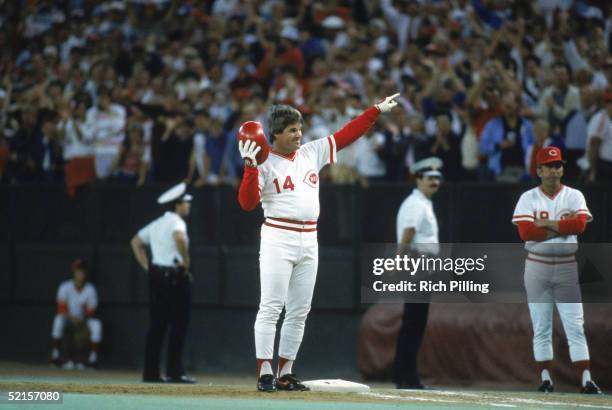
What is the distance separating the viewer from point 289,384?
30.6 ft

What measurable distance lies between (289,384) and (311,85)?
8228 millimetres

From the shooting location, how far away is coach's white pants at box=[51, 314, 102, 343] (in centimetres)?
1666

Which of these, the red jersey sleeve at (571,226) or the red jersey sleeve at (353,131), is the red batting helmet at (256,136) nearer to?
the red jersey sleeve at (353,131)

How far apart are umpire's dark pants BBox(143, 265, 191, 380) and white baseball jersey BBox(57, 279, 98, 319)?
10.2 ft

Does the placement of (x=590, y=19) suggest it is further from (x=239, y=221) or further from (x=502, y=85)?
(x=239, y=221)

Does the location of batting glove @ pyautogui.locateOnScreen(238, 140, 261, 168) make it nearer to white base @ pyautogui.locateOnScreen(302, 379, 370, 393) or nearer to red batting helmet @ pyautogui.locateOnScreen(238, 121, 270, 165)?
red batting helmet @ pyautogui.locateOnScreen(238, 121, 270, 165)

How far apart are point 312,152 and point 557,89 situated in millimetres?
5889

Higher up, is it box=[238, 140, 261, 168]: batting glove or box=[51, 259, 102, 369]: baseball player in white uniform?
box=[238, 140, 261, 168]: batting glove

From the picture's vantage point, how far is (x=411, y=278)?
12.6 m

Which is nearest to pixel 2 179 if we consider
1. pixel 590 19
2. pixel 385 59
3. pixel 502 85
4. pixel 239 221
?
pixel 239 221

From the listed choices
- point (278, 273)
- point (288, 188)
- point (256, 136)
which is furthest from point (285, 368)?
point (256, 136)

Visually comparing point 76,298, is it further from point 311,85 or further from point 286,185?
point 286,185

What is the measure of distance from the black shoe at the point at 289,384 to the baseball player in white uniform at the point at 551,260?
106 inches

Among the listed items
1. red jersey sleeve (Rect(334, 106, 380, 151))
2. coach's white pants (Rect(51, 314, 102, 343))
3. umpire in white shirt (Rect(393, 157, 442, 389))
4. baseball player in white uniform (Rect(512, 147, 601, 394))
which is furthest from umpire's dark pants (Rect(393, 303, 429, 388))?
coach's white pants (Rect(51, 314, 102, 343))
